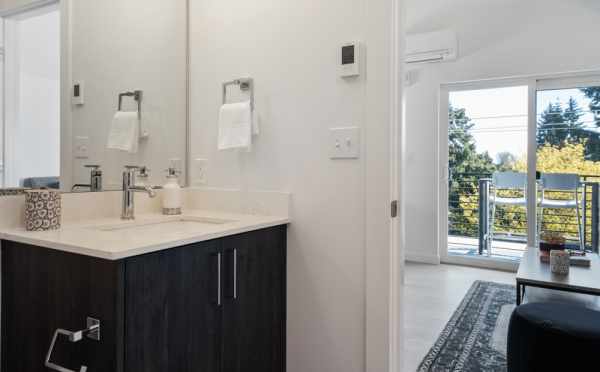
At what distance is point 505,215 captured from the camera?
14.0 feet

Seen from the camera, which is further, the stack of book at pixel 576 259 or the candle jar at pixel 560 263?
the stack of book at pixel 576 259

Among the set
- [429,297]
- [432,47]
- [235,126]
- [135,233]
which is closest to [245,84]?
[235,126]

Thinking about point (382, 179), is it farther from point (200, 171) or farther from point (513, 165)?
point (513, 165)

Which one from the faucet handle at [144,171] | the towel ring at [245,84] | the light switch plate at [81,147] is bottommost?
the faucet handle at [144,171]

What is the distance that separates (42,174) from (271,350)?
1.03 metres

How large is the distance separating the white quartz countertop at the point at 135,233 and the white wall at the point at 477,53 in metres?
3.11

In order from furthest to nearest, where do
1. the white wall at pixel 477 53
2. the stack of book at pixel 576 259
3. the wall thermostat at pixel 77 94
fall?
the white wall at pixel 477 53 < the stack of book at pixel 576 259 < the wall thermostat at pixel 77 94

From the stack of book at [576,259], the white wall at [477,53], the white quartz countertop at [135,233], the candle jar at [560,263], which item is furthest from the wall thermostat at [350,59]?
the white wall at [477,53]

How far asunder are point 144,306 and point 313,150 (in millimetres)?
839

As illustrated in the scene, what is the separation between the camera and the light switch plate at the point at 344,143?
1.55 meters

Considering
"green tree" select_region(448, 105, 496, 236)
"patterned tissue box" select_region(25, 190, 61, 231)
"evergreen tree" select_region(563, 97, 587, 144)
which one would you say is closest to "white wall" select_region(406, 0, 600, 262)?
"green tree" select_region(448, 105, 496, 236)

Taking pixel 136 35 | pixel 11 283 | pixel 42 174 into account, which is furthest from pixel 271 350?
pixel 136 35

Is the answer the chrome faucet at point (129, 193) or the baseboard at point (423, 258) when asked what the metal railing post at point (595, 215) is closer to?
the baseboard at point (423, 258)

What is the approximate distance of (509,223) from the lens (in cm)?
425
